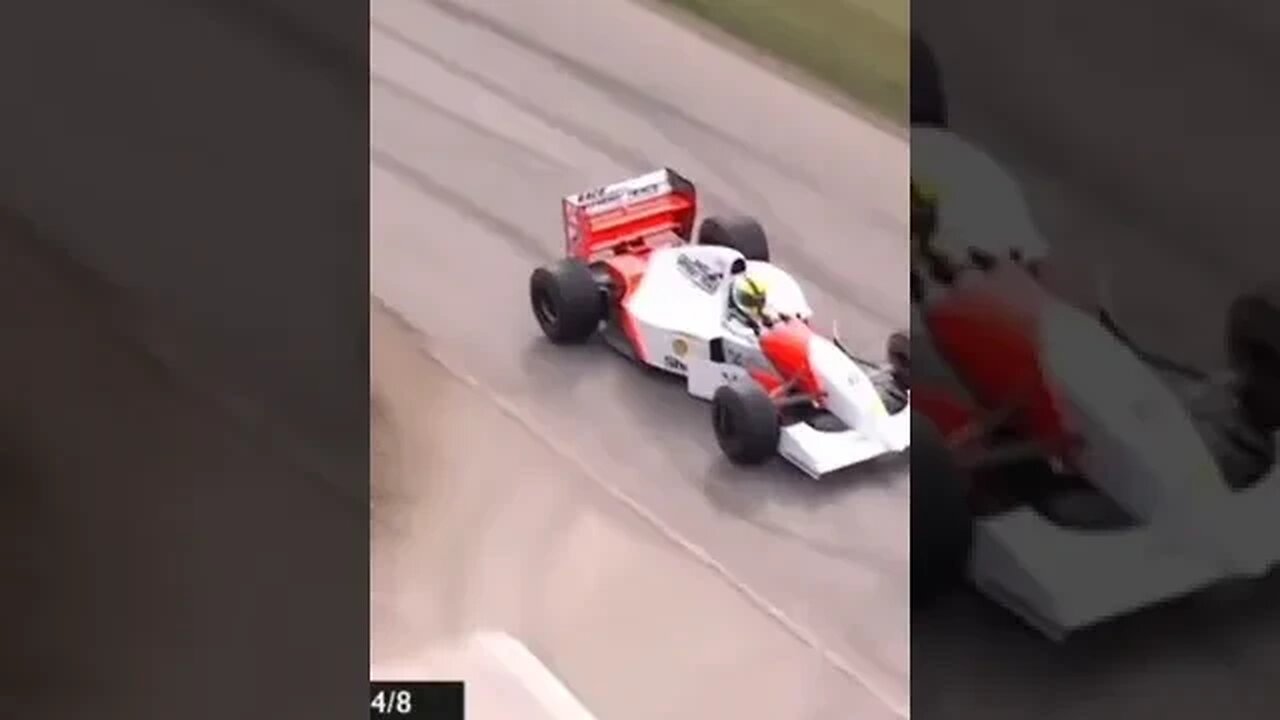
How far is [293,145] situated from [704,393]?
321 millimetres

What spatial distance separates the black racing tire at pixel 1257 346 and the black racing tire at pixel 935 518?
0.20m

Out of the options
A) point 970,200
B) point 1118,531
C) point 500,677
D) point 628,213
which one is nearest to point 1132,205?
point 970,200

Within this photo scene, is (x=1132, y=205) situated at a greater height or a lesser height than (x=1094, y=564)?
greater

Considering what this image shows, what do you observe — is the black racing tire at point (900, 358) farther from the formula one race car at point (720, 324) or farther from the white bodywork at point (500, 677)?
the white bodywork at point (500, 677)

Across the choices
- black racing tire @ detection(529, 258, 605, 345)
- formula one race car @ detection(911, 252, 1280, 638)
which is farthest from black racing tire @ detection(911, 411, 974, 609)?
black racing tire @ detection(529, 258, 605, 345)

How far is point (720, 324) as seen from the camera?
1.06m

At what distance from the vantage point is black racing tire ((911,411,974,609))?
1039 mm

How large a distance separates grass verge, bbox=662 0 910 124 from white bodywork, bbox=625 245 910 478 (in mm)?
131

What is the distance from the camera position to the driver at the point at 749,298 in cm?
106

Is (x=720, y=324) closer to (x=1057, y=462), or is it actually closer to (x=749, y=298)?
(x=749, y=298)

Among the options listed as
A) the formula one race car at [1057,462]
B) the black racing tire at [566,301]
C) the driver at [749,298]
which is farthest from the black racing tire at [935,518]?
the black racing tire at [566,301]

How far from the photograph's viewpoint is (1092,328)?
1055 mm

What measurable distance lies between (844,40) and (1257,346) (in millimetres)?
336

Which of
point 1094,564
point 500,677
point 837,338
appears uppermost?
point 837,338
